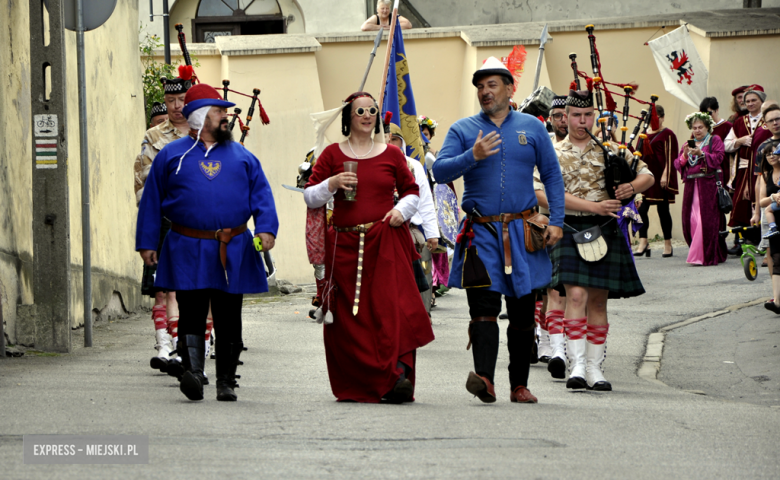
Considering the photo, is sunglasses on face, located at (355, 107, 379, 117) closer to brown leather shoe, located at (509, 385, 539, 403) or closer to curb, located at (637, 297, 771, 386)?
brown leather shoe, located at (509, 385, 539, 403)

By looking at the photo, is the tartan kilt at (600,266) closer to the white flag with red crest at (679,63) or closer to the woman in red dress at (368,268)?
the woman in red dress at (368,268)

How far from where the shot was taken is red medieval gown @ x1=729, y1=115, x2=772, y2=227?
14.2 meters

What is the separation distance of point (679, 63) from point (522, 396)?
12.6m

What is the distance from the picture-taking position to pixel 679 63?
18.2 m

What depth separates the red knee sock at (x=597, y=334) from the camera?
25.4 feet

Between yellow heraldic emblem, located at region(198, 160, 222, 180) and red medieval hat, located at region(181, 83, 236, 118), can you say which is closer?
yellow heraldic emblem, located at region(198, 160, 222, 180)

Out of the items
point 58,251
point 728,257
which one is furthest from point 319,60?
point 58,251

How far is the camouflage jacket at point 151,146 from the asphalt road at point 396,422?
1403mm

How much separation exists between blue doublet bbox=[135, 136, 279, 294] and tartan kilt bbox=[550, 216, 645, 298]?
213cm

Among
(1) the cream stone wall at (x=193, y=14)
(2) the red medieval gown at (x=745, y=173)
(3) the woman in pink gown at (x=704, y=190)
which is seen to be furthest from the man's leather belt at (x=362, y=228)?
(1) the cream stone wall at (x=193, y=14)

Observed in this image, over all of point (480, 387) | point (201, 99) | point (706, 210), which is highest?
point (201, 99)

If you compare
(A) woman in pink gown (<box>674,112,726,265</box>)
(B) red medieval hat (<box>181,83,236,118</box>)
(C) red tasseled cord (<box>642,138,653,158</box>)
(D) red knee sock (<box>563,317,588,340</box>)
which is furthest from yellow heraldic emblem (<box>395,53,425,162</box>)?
(A) woman in pink gown (<box>674,112,726,265</box>)

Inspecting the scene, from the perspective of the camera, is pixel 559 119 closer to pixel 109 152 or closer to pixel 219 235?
pixel 219 235

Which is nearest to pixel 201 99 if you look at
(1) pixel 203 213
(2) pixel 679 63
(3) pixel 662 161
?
(1) pixel 203 213
